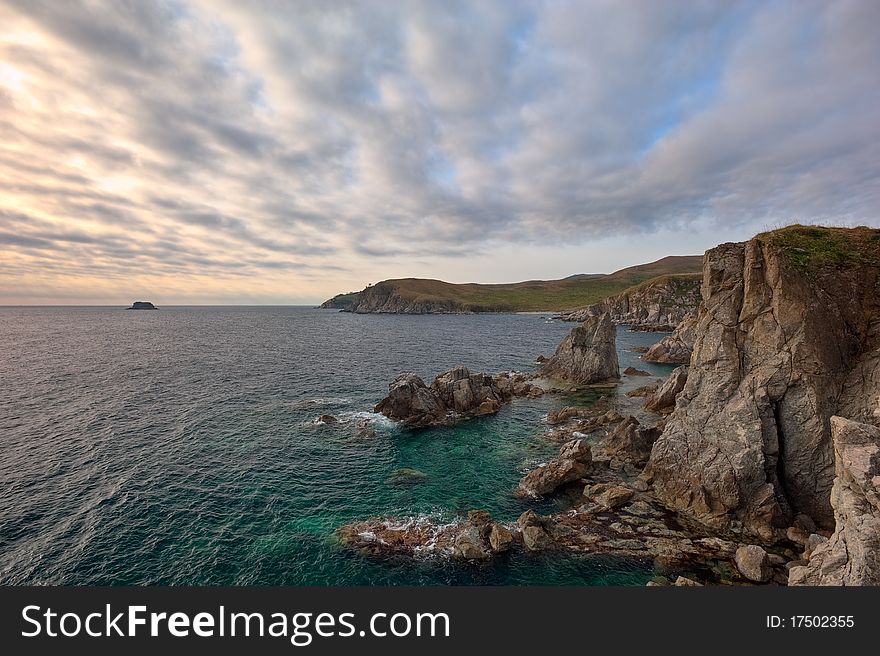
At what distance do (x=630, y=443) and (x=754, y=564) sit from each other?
18.2 metres

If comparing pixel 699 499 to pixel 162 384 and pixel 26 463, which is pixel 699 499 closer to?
pixel 26 463

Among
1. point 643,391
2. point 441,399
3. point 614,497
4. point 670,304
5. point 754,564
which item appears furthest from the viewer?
point 670,304

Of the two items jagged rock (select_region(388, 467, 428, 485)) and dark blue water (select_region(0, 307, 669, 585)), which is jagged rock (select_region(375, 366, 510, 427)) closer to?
dark blue water (select_region(0, 307, 669, 585))

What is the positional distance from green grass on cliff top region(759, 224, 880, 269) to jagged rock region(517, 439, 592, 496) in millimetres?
25063

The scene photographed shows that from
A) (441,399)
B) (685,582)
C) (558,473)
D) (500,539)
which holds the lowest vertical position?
(500,539)

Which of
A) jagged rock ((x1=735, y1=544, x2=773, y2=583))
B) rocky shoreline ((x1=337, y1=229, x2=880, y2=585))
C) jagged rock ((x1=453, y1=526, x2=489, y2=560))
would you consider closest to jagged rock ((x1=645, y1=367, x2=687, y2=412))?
rocky shoreline ((x1=337, y1=229, x2=880, y2=585))

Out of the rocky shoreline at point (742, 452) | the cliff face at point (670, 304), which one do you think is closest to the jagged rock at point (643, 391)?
the rocky shoreline at point (742, 452)

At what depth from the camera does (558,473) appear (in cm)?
3638

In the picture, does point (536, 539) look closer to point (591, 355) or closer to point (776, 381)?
point (776, 381)

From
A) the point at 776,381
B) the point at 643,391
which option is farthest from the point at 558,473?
the point at 643,391

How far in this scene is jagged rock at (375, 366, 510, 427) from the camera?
5587cm

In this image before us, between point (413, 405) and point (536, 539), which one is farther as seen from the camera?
point (413, 405)

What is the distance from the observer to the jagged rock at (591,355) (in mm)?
77188

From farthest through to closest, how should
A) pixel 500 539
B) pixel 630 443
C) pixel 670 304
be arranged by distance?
1. pixel 670 304
2. pixel 630 443
3. pixel 500 539
